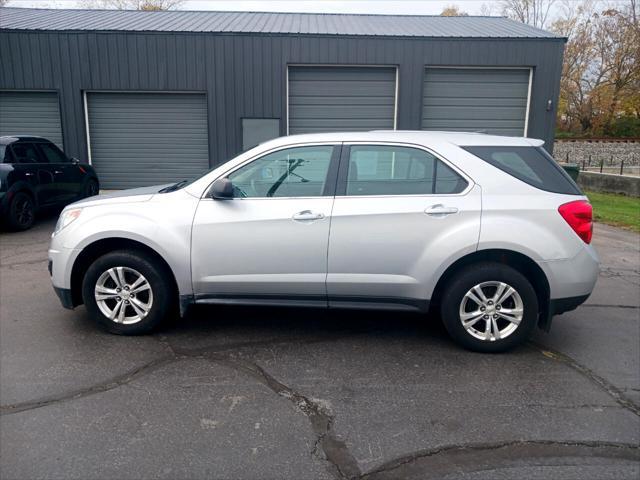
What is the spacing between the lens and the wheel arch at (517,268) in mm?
4098

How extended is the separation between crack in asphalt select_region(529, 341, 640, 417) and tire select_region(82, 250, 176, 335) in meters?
3.18

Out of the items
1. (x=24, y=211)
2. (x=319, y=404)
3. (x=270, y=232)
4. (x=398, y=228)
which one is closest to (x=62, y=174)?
(x=24, y=211)

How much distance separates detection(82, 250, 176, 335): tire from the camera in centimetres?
435

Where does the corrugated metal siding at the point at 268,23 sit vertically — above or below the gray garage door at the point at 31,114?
above

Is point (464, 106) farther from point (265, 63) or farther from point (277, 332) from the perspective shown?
point (277, 332)

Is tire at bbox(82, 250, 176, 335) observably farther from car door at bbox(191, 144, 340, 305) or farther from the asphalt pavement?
car door at bbox(191, 144, 340, 305)

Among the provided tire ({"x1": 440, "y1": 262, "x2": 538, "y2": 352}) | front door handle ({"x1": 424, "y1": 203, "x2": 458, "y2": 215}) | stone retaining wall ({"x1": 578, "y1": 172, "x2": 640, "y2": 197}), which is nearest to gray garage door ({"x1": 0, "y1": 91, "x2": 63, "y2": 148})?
front door handle ({"x1": 424, "y1": 203, "x2": 458, "y2": 215})

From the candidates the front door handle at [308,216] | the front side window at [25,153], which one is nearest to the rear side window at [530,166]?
the front door handle at [308,216]

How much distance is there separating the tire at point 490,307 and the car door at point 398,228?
0.22 metres

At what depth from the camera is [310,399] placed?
3.44 metres

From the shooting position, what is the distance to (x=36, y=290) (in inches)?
230

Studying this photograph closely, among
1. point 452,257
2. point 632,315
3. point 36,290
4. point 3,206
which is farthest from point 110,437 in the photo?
point 3,206

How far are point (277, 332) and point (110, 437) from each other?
1.88 m

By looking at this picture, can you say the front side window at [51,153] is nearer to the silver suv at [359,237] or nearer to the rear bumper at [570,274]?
the silver suv at [359,237]
